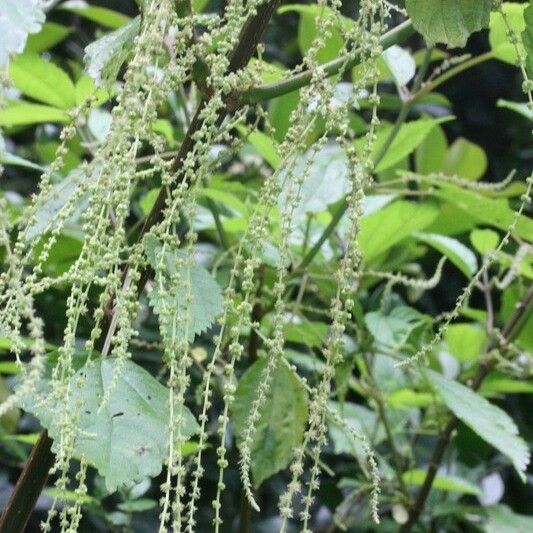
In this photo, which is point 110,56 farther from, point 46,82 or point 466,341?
point 466,341

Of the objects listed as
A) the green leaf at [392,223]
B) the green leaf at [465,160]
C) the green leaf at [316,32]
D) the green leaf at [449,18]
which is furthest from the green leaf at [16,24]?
the green leaf at [465,160]

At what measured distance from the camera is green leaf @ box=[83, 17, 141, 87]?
64 cm

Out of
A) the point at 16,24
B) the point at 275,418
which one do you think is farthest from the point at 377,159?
the point at 16,24

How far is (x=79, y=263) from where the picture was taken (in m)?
0.54

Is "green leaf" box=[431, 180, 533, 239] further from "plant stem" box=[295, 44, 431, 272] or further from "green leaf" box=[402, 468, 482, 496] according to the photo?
"green leaf" box=[402, 468, 482, 496]

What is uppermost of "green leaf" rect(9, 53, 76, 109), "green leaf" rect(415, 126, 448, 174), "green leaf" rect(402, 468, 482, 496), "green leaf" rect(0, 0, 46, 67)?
"green leaf" rect(0, 0, 46, 67)

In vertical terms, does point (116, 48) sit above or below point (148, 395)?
above

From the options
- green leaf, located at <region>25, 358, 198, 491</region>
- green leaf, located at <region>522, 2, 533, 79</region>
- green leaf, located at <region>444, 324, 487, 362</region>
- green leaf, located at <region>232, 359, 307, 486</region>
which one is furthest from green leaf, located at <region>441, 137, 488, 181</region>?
green leaf, located at <region>25, 358, 198, 491</region>

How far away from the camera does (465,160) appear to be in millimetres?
1534

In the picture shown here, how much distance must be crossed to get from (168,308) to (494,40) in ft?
2.06

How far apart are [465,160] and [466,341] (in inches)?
16.0

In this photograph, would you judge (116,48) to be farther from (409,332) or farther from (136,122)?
(409,332)

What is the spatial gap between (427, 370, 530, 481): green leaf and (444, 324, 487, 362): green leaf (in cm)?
26

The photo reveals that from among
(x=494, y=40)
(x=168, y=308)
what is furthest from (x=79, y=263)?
(x=494, y=40)
